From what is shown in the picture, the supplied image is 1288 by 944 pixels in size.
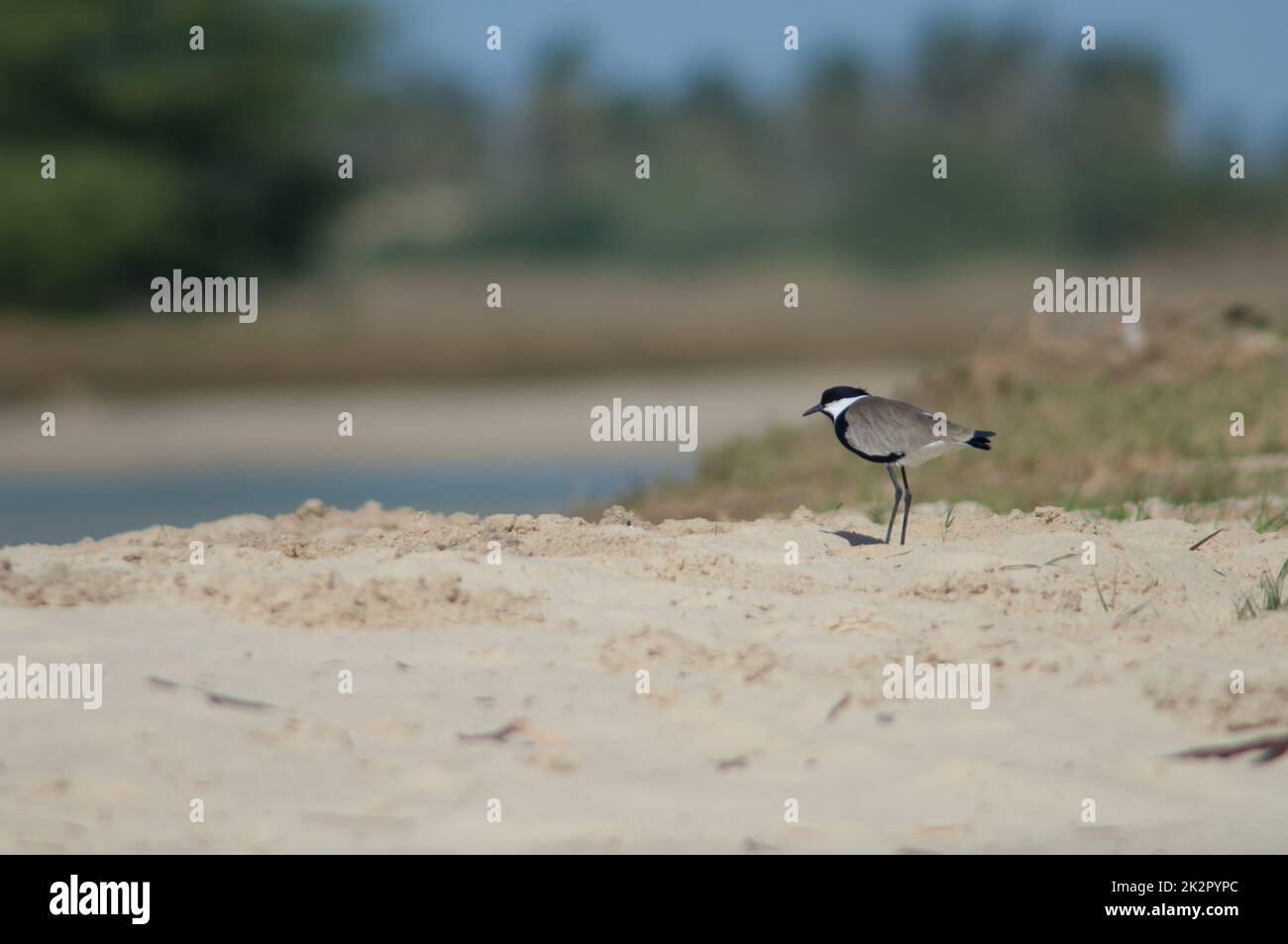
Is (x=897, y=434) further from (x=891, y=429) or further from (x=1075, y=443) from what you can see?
(x=1075, y=443)

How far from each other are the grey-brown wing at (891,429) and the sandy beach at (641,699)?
→ 1.18 ft

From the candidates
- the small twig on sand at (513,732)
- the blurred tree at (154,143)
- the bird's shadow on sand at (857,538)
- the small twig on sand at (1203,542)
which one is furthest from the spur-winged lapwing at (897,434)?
the blurred tree at (154,143)

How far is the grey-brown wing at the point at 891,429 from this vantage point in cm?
546

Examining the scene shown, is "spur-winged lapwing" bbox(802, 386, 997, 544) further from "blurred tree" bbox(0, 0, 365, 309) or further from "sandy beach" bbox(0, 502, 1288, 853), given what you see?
"blurred tree" bbox(0, 0, 365, 309)

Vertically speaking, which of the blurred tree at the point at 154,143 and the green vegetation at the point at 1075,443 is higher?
the blurred tree at the point at 154,143

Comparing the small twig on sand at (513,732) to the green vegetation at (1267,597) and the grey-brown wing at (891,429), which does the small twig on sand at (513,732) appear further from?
the green vegetation at (1267,597)

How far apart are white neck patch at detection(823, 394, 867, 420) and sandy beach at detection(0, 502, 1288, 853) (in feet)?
1.56

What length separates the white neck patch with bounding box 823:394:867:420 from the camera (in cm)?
574

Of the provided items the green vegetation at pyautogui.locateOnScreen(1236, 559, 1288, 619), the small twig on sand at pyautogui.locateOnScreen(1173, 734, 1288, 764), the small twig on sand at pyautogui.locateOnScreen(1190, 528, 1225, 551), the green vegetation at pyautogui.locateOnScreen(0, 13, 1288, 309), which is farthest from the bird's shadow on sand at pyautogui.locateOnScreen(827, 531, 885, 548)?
the green vegetation at pyautogui.locateOnScreen(0, 13, 1288, 309)

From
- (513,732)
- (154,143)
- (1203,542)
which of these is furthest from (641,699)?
(154,143)

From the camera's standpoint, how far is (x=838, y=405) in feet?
18.9

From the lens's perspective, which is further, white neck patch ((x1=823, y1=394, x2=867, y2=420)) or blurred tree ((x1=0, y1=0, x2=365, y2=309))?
blurred tree ((x1=0, y1=0, x2=365, y2=309))

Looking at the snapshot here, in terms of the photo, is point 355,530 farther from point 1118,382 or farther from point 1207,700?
point 1118,382

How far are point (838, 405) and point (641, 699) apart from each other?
6.52 feet
